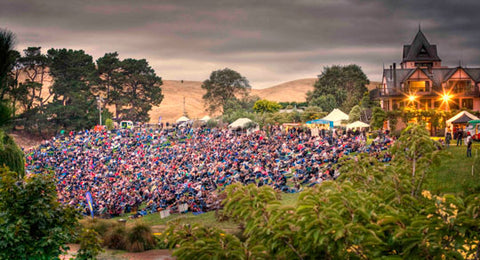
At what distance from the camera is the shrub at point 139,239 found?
20578 mm

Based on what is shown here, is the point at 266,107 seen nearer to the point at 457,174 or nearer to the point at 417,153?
the point at 457,174

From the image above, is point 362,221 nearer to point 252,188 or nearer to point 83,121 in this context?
point 252,188

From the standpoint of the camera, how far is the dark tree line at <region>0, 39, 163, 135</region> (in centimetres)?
8775

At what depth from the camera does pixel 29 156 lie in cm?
5900

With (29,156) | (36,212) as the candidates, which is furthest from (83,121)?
(36,212)

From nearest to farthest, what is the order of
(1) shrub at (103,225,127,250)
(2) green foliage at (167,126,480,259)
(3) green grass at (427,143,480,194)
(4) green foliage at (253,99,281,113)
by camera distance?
(2) green foliage at (167,126,480,259)
(1) shrub at (103,225,127,250)
(3) green grass at (427,143,480,194)
(4) green foliage at (253,99,281,113)

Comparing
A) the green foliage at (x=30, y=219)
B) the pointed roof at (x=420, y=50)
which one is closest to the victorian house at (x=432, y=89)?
the pointed roof at (x=420, y=50)

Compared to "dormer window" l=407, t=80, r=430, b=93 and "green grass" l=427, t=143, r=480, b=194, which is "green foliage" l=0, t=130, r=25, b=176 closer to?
"green grass" l=427, t=143, r=480, b=194

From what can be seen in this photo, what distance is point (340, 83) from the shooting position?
118 metres

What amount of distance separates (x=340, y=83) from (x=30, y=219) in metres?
114

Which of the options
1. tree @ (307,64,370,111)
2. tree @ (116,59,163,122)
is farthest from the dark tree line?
tree @ (307,64,370,111)

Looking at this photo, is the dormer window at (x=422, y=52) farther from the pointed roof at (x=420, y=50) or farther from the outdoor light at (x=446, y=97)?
the outdoor light at (x=446, y=97)

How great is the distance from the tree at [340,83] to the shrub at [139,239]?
92.0 metres

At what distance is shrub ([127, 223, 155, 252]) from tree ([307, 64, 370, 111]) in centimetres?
9202
